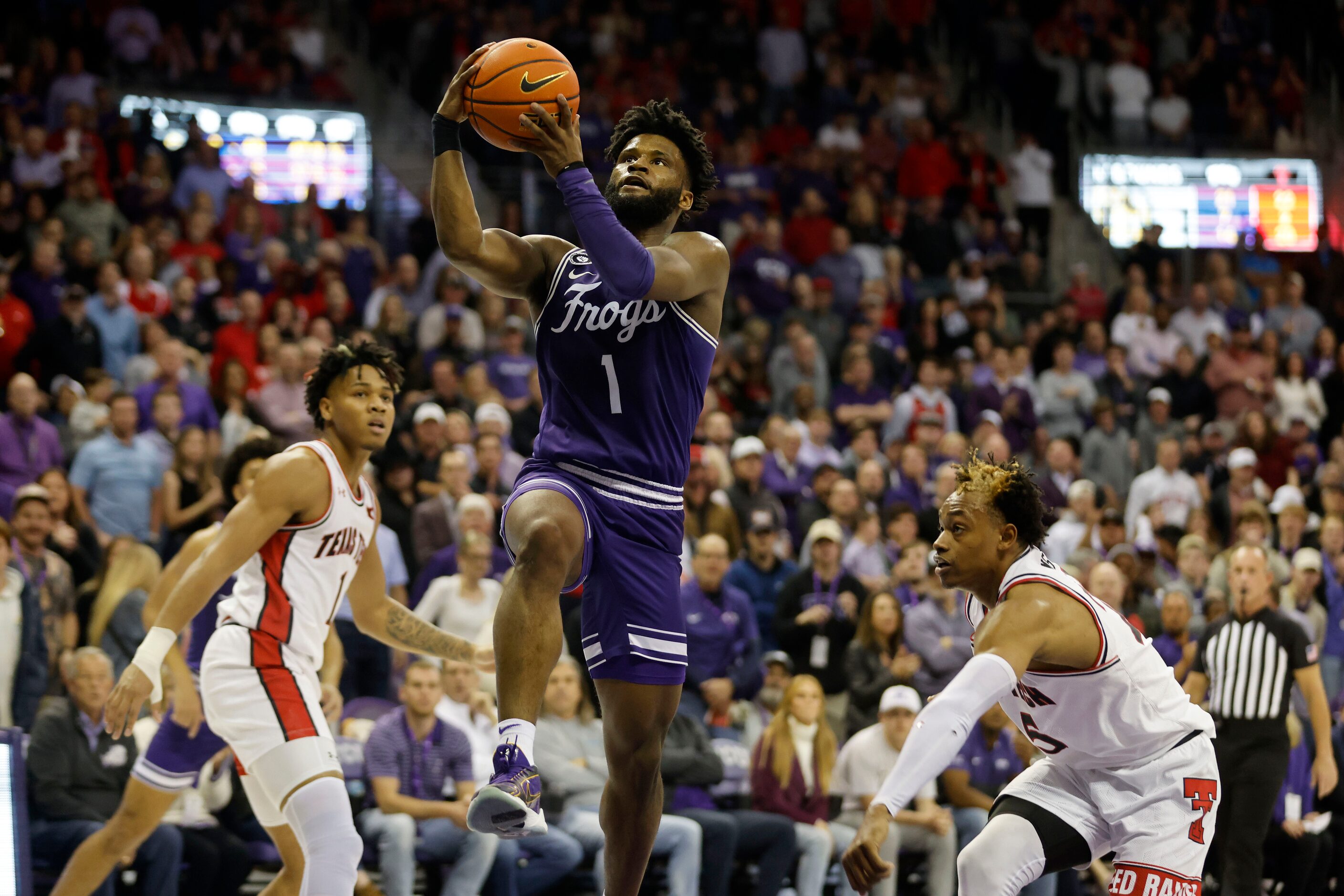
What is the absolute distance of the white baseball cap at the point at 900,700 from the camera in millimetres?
9719

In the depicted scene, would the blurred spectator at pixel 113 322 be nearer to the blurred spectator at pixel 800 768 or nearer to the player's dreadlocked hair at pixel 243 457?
the player's dreadlocked hair at pixel 243 457

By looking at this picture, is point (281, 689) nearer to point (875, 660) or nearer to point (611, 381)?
point (611, 381)

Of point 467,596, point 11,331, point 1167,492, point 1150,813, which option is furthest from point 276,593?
point 1167,492

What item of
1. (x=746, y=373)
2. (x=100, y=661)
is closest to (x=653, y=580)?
(x=100, y=661)

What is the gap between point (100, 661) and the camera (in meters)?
8.57

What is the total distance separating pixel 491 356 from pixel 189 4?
21.6 feet

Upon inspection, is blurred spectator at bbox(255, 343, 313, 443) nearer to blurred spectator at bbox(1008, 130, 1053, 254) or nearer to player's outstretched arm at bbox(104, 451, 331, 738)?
player's outstretched arm at bbox(104, 451, 331, 738)

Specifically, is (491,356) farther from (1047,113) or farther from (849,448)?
(1047,113)

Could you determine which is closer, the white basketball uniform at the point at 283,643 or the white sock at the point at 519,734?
the white sock at the point at 519,734

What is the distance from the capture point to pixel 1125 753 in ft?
17.8

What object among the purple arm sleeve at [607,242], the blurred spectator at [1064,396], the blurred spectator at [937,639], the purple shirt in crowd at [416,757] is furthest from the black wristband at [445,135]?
the blurred spectator at [1064,396]

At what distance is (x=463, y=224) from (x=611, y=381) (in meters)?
0.69

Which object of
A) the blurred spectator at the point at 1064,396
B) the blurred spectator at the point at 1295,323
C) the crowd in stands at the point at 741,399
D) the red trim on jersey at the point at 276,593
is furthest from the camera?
the blurred spectator at the point at 1295,323

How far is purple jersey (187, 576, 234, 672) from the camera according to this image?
691 cm
